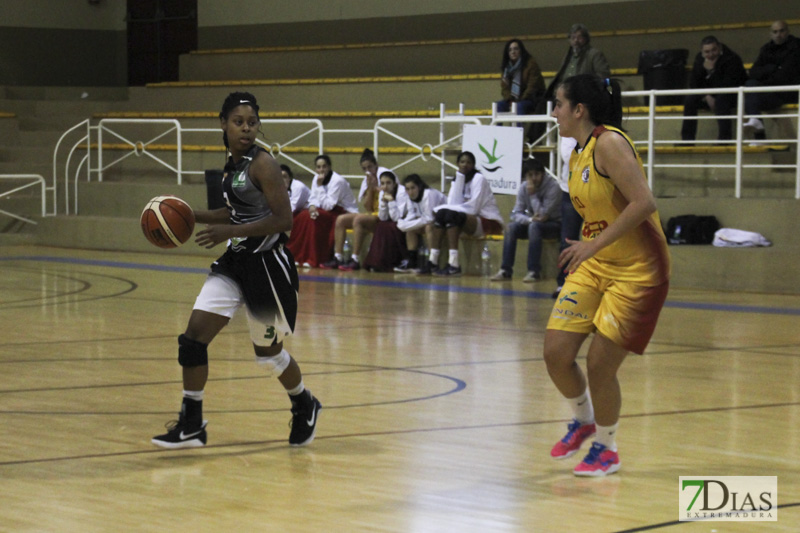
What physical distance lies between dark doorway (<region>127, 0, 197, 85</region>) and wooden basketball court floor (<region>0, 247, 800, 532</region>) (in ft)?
37.9

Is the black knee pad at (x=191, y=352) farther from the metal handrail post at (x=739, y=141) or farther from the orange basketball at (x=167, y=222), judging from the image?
the metal handrail post at (x=739, y=141)

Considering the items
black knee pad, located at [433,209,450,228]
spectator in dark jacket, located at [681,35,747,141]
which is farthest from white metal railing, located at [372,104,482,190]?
spectator in dark jacket, located at [681,35,747,141]

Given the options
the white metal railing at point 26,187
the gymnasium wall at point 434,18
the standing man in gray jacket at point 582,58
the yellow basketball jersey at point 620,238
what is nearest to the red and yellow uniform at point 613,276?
the yellow basketball jersey at point 620,238

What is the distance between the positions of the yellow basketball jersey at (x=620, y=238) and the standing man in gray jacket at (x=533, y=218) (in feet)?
25.4

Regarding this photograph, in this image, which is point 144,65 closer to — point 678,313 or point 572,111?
point 678,313

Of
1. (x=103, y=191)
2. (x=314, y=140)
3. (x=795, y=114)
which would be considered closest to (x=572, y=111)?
(x=795, y=114)

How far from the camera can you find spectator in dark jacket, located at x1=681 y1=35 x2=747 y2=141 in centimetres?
1227

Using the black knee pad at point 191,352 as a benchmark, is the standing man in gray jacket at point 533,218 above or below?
above

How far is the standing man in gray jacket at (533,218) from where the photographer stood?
483 inches

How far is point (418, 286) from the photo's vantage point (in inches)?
475

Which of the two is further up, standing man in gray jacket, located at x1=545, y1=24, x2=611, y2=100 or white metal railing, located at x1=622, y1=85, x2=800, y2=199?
standing man in gray jacket, located at x1=545, y1=24, x2=611, y2=100

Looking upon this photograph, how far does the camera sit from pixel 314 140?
16.4 meters

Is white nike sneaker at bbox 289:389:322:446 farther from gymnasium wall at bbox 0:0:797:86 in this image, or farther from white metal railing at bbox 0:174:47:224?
white metal railing at bbox 0:174:47:224

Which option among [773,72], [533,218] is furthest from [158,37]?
[773,72]
